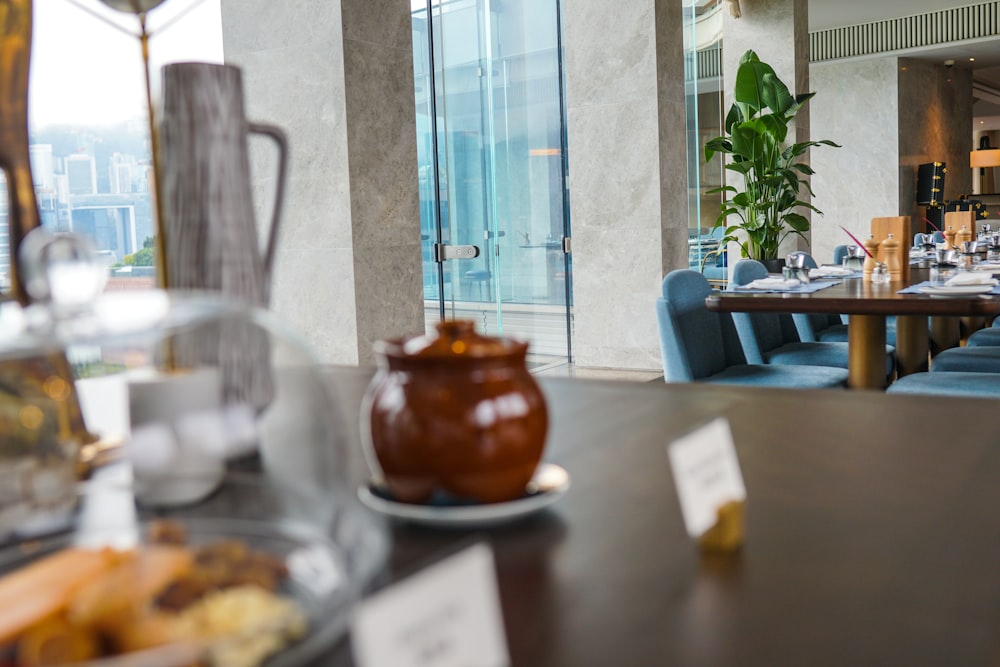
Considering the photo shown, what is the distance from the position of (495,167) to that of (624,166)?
77 centimetres

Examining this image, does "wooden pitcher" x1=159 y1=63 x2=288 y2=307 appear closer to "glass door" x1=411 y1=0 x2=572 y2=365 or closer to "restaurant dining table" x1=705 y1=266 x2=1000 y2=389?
"restaurant dining table" x1=705 y1=266 x2=1000 y2=389

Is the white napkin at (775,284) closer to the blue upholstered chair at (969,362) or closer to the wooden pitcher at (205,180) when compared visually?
the blue upholstered chair at (969,362)

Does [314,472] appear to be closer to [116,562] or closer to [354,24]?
[116,562]

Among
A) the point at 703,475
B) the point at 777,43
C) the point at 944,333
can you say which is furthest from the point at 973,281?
the point at 777,43

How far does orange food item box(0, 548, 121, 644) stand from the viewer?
0.36 metres

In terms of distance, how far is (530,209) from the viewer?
223 inches

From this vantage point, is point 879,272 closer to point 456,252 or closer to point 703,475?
point 456,252

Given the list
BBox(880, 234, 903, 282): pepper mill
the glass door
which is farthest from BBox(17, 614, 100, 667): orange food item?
the glass door

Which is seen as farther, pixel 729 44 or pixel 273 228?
pixel 729 44

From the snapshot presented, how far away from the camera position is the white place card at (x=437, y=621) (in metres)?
0.32

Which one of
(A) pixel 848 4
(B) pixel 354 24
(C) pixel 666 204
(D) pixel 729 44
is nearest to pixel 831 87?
(A) pixel 848 4

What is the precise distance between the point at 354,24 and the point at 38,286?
3246 millimetres

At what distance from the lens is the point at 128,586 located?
364mm

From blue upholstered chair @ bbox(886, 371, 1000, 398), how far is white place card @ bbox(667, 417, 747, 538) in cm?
203
